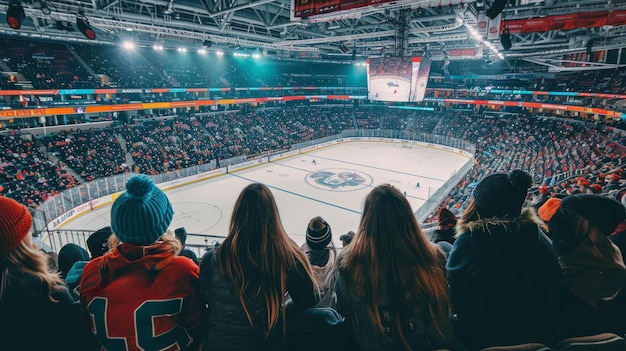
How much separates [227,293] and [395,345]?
3.23 ft

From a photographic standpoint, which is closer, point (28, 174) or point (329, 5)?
point (329, 5)

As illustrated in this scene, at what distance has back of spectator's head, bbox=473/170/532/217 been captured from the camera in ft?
6.53

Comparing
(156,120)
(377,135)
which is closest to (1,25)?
(156,120)

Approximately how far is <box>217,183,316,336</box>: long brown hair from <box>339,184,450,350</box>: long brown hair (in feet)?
1.06

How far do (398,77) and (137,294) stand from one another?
1723 cm

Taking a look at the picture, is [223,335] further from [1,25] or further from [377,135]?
[377,135]

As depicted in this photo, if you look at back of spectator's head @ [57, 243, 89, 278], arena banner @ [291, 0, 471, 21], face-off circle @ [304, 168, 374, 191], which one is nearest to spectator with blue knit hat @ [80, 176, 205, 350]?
back of spectator's head @ [57, 243, 89, 278]

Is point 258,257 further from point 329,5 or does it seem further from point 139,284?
point 329,5

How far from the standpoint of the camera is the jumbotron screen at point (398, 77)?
1612 centimetres

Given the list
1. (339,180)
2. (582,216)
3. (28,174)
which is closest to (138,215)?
(582,216)

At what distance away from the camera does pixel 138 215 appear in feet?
5.64

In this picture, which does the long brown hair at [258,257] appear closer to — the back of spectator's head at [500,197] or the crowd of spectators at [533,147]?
the back of spectator's head at [500,197]

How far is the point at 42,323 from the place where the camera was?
1618mm

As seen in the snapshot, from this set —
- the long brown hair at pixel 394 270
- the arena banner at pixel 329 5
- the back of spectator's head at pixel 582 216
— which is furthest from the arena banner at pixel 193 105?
the back of spectator's head at pixel 582 216
